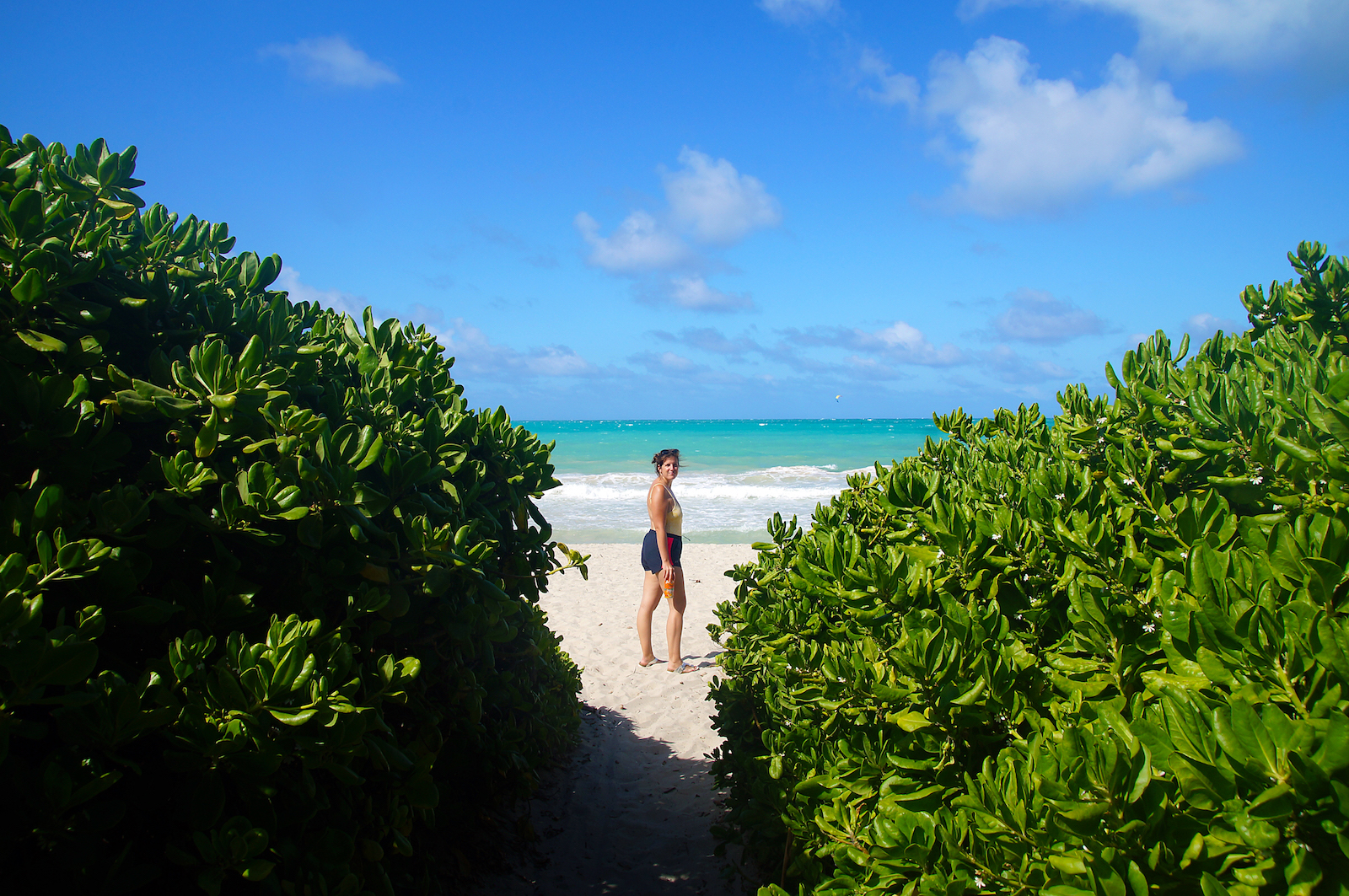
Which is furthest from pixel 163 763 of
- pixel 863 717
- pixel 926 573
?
pixel 926 573

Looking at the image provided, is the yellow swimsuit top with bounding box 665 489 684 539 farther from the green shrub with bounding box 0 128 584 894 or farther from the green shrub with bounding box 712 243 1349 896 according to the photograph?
the green shrub with bounding box 0 128 584 894

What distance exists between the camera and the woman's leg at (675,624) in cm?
665

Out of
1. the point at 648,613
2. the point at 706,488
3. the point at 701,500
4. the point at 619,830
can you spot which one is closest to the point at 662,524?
the point at 648,613

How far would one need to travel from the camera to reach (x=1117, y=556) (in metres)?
1.67

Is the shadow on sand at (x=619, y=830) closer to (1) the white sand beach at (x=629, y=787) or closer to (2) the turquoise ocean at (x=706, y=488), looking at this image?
(1) the white sand beach at (x=629, y=787)

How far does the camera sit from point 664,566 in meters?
6.76

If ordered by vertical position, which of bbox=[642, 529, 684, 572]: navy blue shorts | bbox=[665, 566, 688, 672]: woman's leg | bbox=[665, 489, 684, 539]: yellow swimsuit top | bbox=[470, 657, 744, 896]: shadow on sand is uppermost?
bbox=[665, 489, 684, 539]: yellow swimsuit top

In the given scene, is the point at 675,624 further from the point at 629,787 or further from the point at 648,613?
the point at 629,787

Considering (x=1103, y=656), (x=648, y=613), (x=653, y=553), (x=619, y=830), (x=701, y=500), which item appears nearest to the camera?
(x=1103, y=656)

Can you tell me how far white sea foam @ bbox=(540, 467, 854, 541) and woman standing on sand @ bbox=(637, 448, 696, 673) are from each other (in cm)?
656

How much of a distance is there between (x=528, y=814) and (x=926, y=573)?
2.71 meters

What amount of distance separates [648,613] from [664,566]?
51 centimetres

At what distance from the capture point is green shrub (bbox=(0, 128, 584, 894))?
129 centimetres

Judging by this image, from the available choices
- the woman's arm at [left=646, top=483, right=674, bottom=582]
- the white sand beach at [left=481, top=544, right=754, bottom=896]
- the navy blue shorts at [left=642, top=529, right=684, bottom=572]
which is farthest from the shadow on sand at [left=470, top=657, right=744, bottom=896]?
the navy blue shorts at [left=642, top=529, right=684, bottom=572]
